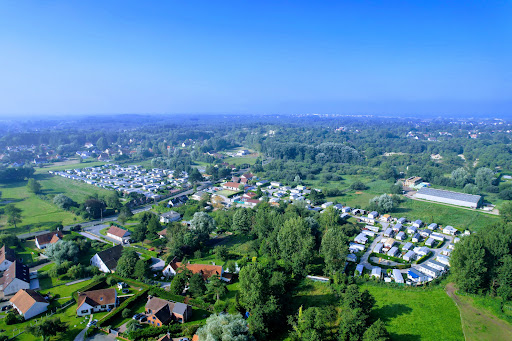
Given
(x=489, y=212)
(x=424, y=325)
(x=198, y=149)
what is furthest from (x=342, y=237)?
(x=198, y=149)

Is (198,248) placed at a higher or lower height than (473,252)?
lower

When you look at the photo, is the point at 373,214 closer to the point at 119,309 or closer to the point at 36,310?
the point at 119,309

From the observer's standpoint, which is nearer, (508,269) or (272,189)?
(508,269)

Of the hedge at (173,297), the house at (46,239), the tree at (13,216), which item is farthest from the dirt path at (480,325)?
the tree at (13,216)

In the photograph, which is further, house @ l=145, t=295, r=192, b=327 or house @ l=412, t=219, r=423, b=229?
house @ l=412, t=219, r=423, b=229

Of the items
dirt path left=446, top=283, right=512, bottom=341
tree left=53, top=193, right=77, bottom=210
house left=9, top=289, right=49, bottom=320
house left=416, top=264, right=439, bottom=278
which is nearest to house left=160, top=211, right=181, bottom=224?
tree left=53, top=193, right=77, bottom=210

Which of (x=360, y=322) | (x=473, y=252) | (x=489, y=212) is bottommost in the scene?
(x=489, y=212)

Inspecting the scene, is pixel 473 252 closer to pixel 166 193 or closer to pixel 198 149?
pixel 166 193

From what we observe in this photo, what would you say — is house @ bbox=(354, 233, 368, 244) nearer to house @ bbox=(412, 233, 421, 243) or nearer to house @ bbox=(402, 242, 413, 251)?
house @ bbox=(402, 242, 413, 251)
